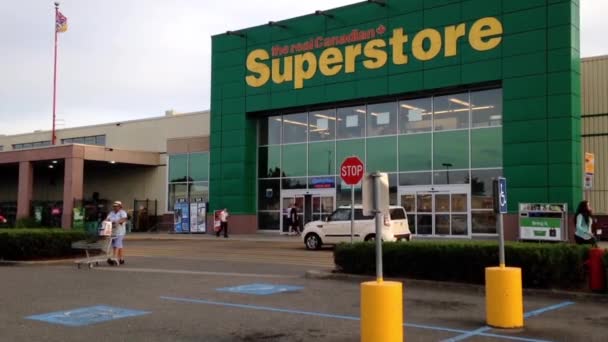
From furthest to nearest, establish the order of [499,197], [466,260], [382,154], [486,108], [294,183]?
[294,183]
[382,154]
[486,108]
[466,260]
[499,197]

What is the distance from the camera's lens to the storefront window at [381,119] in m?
31.6

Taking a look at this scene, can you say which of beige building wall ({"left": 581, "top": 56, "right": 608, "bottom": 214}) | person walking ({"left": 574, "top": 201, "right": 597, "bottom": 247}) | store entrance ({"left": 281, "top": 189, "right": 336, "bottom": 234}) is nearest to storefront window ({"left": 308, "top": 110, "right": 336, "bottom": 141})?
store entrance ({"left": 281, "top": 189, "right": 336, "bottom": 234})

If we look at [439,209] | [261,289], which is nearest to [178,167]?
[439,209]

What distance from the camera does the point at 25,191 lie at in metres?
40.8

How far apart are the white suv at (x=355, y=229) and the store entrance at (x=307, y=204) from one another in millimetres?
8829

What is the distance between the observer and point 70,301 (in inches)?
432

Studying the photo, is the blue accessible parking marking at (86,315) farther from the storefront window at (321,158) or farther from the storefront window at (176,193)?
the storefront window at (176,193)

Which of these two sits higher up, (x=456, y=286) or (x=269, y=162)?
(x=269, y=162)

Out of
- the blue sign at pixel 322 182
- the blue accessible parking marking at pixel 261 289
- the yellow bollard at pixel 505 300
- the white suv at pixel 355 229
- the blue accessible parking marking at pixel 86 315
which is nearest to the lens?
the yellow bollard at pixel 505 300

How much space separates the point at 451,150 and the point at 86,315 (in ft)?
73.5

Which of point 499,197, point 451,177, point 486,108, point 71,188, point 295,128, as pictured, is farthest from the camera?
point 71,188

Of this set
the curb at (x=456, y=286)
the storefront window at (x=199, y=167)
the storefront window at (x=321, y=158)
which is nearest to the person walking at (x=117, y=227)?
the curb at (x=456, y=286)

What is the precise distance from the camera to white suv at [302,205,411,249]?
2203cm

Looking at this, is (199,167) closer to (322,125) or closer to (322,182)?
(322,125)
